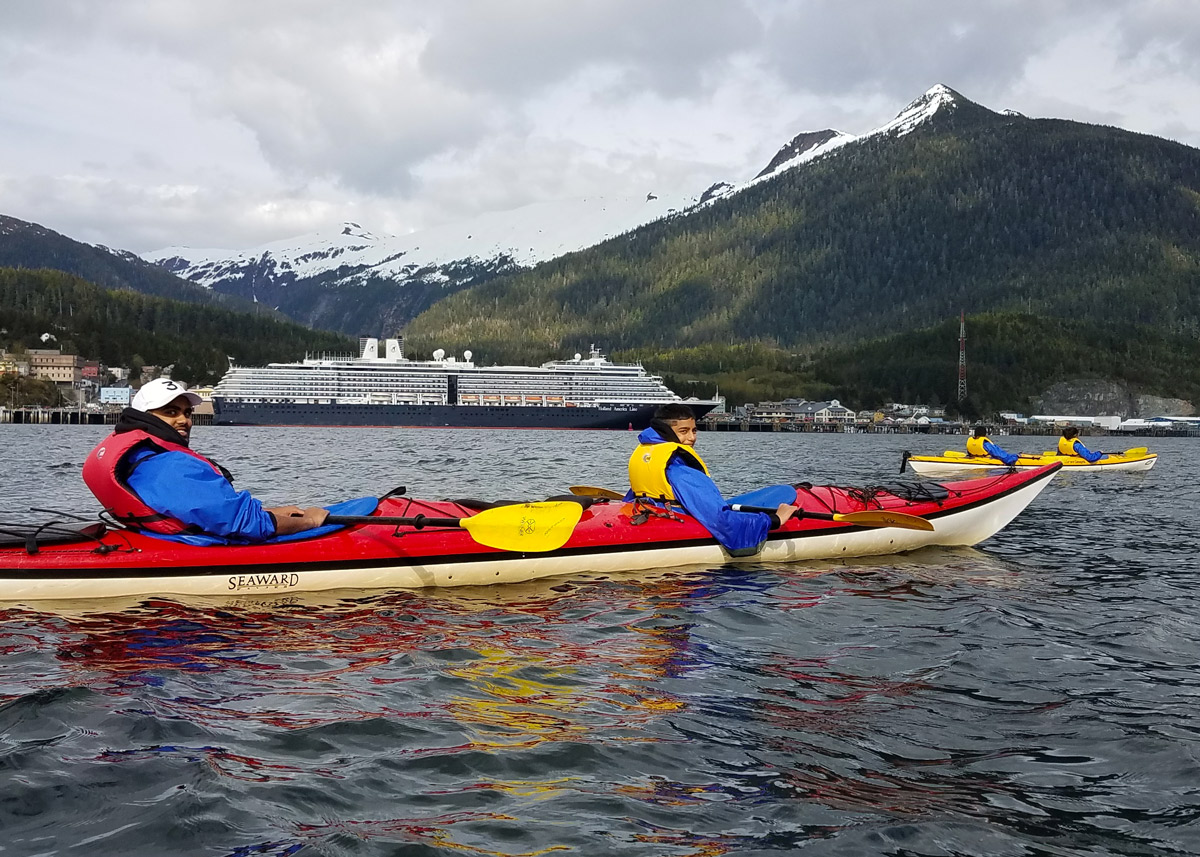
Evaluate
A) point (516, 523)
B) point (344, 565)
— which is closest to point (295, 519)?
point (344, 565)

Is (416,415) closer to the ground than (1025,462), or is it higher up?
higher up

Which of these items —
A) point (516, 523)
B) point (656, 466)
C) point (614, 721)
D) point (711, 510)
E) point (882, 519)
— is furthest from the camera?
point (882, 519)

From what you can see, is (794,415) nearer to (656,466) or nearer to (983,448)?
(983,448)

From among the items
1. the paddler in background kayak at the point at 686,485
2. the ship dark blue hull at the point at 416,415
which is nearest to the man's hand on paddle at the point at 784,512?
the paddler in background kayak at the point at 686,485

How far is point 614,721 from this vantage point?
699 centimetres

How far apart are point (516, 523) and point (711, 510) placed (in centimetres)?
280

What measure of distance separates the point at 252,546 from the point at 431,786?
584 cm

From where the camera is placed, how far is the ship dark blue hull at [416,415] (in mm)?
116938

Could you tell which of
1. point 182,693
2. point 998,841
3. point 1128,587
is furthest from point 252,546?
point 1128,587

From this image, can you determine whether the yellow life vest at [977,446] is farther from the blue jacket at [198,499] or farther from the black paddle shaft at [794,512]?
the blue jacket at [198,499]

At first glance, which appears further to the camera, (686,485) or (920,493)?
(920,493)

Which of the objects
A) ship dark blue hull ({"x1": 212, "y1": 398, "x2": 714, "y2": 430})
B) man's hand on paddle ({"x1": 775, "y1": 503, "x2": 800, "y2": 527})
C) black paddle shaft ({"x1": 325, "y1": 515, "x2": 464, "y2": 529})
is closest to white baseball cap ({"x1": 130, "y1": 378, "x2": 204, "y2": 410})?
black paddle shaft ({"x1": 325, "y1": 515, "x2": 464, "y2": 529})

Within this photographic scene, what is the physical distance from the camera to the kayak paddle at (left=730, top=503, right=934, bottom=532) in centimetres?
1345

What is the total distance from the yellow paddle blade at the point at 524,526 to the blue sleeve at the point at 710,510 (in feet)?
5.23
